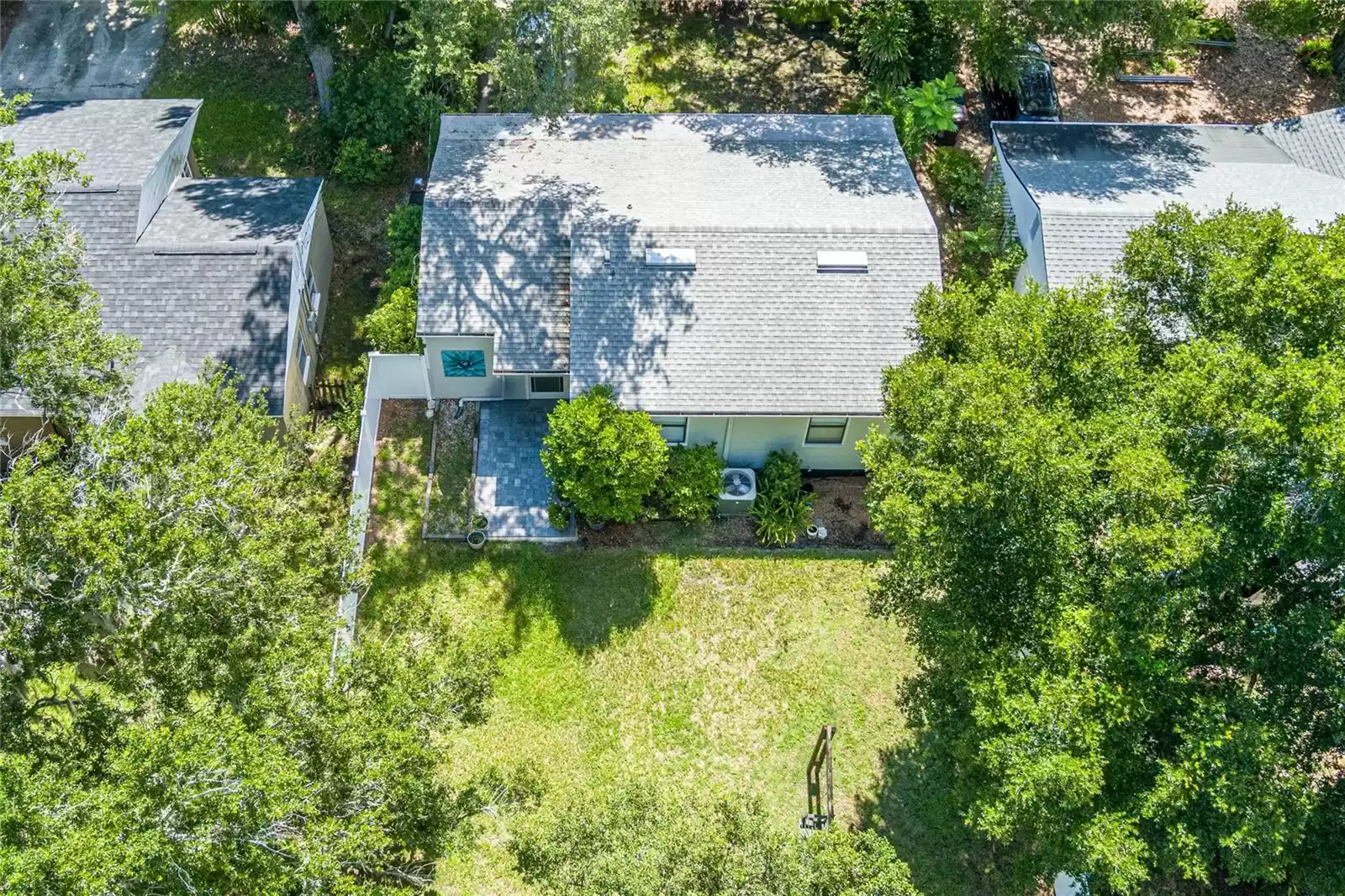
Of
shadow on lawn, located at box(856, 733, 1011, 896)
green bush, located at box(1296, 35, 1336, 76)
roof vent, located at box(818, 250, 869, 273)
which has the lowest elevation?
shadow on lawn, located at box(856, 733, 1011, 896)

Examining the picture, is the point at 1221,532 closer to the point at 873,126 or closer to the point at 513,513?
the point at 513,513

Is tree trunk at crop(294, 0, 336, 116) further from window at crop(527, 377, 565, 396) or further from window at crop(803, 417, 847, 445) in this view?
window at crop(803, 417, 847, 445)

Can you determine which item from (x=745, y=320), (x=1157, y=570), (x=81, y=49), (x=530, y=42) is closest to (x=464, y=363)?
(x=745, y=320)

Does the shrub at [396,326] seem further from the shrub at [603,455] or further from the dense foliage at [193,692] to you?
the dense foliage at [193,692]

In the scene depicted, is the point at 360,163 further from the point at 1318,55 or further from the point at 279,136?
the point at 1318,55

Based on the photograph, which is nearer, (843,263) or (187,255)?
(187,255)

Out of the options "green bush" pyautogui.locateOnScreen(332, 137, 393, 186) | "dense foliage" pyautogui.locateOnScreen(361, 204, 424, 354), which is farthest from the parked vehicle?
"green bush" pyautogui.locateOnScreen(332, 137, 393, 186)
